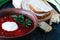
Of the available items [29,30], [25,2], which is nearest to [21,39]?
[29,30]

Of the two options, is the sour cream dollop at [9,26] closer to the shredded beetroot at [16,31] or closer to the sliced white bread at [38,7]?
the shredded beetroot at [16,31]

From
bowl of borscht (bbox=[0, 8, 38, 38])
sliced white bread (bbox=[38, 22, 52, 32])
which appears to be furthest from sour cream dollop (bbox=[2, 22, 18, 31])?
sliced white bread (bbox=[38, 22, 52, 32])

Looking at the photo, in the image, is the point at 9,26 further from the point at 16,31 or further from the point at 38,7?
the point at 38,7

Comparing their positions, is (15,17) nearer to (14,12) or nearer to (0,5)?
(14,12)

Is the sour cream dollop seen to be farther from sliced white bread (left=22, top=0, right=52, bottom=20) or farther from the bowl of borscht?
sliced white bread (left=22, top=0, right=52, bottom=20)

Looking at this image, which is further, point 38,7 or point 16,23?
point 38,7

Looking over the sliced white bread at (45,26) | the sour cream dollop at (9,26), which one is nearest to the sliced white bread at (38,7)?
the sliced white bread at (45,26)

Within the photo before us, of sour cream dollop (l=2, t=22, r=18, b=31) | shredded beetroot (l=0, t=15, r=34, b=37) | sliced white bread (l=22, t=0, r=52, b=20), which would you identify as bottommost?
shredded beetroot (l=0, t=15, r=34, b=37)

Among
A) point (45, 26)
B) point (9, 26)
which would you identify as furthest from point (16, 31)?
point (45, 26)
